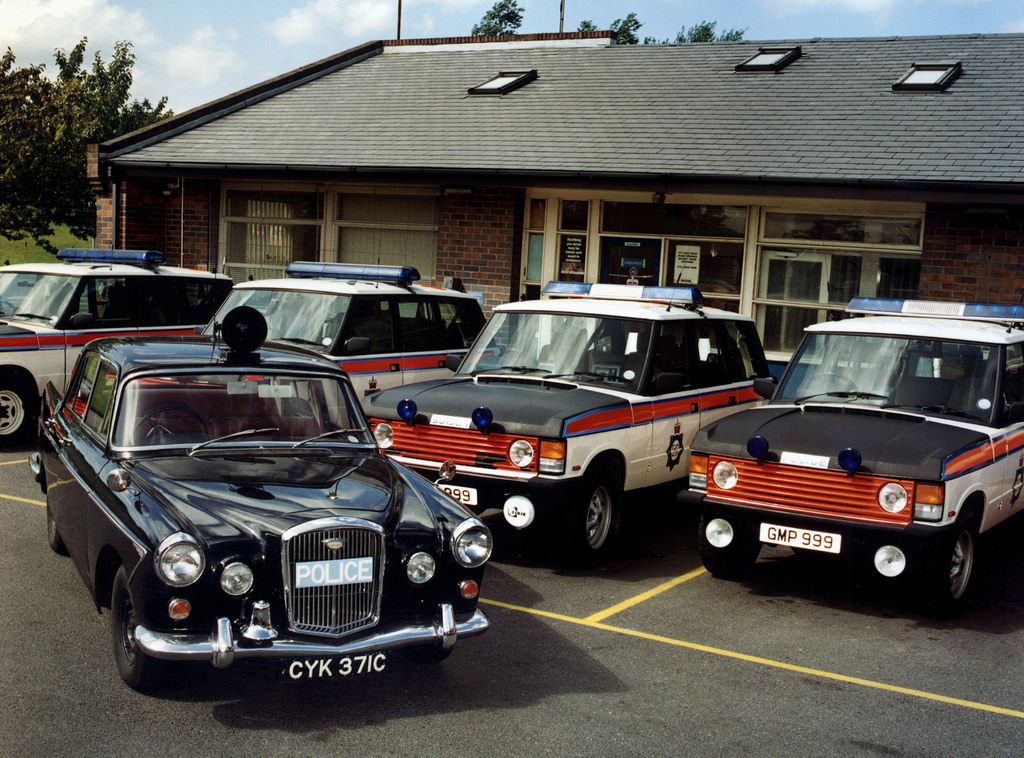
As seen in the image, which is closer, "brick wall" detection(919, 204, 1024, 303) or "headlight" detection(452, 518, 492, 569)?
"headlight" detection(452, 518, 492, 569)

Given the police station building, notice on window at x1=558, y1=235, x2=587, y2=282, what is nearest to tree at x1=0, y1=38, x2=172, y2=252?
the police station building

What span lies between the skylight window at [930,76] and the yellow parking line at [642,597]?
392 inches

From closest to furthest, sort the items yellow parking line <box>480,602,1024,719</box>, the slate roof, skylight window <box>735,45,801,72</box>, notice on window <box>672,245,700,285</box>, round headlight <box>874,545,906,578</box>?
yellow parking line <box>480,602,1024,719</box>, round headlight <box>874,545,906,578</box>, the slate roof, notice on window <box>672,245,700,285</box>, skylight window <box>735,45,801,72</box>

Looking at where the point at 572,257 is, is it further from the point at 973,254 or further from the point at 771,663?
the point at 771,663

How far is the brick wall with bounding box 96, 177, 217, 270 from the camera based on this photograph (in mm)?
18375

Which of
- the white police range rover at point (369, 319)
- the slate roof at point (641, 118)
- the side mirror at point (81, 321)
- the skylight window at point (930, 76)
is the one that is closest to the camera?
the white police range rover at point (369, 319)

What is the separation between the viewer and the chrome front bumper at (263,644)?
4477 mm

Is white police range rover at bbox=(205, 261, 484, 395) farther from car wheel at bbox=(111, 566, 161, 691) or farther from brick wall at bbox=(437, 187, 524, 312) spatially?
Answer: car wheel at bbox=(111, 566, 161, 691)

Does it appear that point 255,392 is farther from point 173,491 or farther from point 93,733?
point 93,733

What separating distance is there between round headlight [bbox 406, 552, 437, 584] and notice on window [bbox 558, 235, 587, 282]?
11.1 metres

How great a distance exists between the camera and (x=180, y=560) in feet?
15.1

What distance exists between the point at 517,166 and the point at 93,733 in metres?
11.4

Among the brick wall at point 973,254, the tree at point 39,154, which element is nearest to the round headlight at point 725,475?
the brick wall at point 973,254

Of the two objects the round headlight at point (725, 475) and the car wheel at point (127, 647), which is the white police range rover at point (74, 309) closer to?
the car wheel at point (127, 647)
